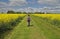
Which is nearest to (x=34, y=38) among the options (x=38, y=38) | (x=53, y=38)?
(x=38, y=38)

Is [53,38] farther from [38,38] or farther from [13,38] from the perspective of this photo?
[13,38]

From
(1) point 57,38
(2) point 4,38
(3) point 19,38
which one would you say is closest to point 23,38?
(3) point 19,38

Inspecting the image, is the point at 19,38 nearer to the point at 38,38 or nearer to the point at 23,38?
the point at 23,38

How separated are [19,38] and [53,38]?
99.9 inches

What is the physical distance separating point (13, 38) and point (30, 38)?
4.12ft

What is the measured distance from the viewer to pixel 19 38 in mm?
14547

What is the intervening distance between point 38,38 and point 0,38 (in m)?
2.77

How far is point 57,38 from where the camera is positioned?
14688 mm

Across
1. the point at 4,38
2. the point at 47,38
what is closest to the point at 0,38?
the point at 4,38

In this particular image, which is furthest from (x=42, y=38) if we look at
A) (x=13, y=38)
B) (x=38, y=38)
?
(x=13, y=38)

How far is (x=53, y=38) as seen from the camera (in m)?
14.6

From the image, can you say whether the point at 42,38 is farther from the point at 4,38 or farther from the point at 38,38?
the point at 4,38

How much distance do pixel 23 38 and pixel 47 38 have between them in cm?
178

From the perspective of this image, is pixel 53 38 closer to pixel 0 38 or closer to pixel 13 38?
pixel 13 38
